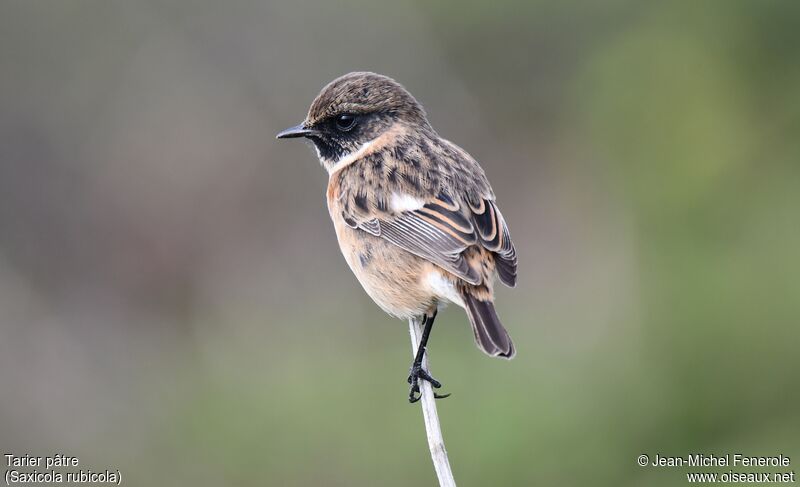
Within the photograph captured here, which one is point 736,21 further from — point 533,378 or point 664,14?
point 533,378

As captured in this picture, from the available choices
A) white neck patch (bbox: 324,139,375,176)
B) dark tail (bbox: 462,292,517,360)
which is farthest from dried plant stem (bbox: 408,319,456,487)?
white neck patch (bbox: 324,139,375,176)

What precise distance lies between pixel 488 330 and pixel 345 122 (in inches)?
68.5

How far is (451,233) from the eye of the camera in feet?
17.2

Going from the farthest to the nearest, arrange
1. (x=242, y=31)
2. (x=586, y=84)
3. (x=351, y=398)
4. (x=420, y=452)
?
(x=242, y=31), (x=586, y=84), (x=351, y=398), (x=420, y=452)

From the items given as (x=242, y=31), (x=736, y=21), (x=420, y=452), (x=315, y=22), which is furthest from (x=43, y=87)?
(x=736, y=21)

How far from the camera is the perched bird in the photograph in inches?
204

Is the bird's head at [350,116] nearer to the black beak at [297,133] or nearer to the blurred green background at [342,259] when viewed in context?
the black beak at [297,133]

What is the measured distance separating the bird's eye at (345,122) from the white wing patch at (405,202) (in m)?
0.61

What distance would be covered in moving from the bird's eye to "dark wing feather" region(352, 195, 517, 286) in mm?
692

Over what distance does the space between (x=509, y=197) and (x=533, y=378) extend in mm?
3356

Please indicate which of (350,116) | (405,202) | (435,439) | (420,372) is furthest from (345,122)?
(435,439)

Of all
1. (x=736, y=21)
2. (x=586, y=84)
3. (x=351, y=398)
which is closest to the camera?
(x=351, y=398)

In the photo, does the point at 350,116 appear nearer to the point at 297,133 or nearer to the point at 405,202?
the point at 297,133

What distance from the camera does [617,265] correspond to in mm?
8227
